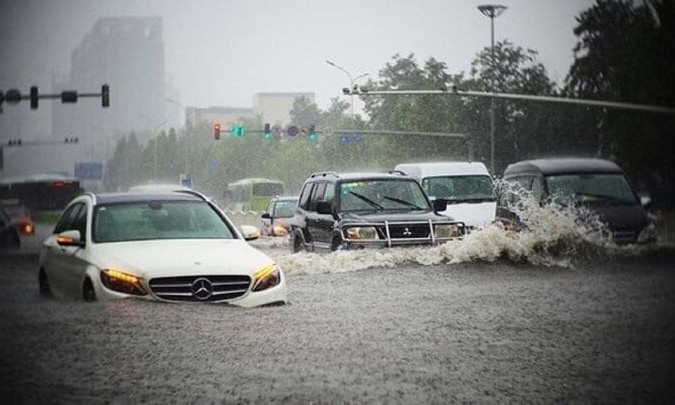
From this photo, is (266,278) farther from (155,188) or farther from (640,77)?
(640,77)

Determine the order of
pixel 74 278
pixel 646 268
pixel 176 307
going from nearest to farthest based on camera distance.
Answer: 1. pixel 176 307
2. pixel 74 278
3. pixel 646 268

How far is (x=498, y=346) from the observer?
1055 cm

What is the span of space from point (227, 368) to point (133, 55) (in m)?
31.9

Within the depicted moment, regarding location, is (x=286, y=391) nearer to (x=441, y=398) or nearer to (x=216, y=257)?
(x=441, y=398)

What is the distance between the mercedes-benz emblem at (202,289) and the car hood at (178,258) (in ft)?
0.27

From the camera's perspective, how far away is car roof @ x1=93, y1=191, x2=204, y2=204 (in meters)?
14.1

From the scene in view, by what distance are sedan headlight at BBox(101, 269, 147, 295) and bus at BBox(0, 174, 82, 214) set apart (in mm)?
18975

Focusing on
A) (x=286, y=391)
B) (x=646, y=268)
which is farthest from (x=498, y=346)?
(x=646, y=268)

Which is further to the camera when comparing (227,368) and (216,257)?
(216,257)

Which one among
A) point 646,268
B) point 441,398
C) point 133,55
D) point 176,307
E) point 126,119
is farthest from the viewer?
point 126,119

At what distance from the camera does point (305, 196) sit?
23781mm

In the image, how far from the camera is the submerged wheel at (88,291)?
1216cm

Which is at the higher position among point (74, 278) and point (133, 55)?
point (133, 55)

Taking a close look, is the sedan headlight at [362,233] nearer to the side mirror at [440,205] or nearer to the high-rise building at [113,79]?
the side mirror at [440,205]
